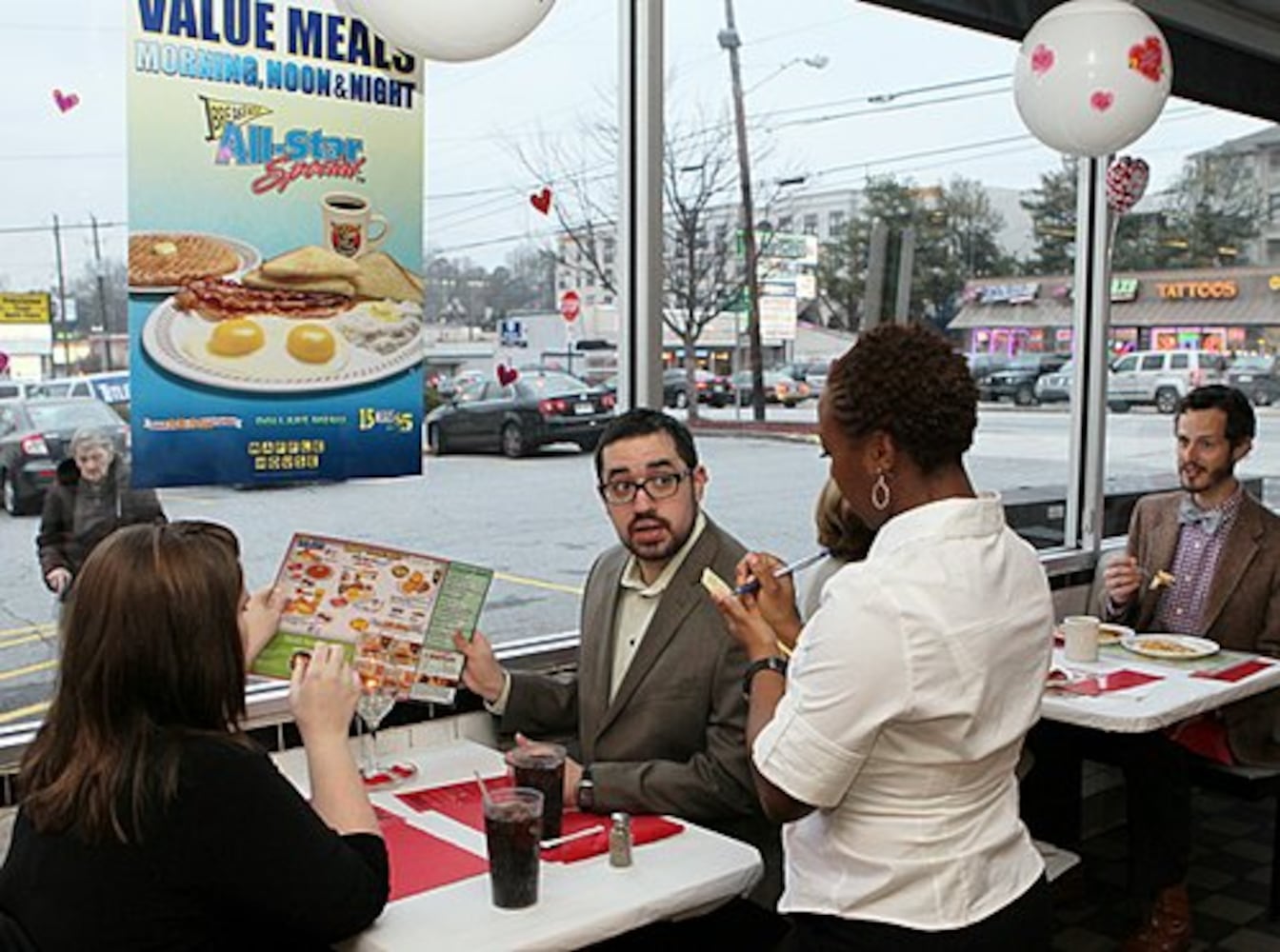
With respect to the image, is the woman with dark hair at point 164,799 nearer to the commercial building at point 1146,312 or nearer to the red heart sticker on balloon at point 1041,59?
the red heart sticker on balloon at point 1041,59

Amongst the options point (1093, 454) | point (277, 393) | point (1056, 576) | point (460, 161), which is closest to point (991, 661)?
point (277, 393)

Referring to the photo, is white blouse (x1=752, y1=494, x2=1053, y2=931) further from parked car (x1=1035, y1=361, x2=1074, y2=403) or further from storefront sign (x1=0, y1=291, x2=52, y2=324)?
parked car (x1=1035, y1=361, x2=1074, y2=403)

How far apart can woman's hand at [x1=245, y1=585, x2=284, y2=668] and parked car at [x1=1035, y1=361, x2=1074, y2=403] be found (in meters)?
3.63

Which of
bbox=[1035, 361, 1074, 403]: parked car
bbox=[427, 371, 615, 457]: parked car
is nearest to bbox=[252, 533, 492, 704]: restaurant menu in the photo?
bbox=[427, 371, 615, 457]: parked car

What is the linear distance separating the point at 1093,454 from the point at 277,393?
11.3ft

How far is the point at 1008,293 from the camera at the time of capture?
4840 millimetres

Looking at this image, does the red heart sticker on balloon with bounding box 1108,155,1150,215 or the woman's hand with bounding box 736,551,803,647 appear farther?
the red heart sticker on balloon with bounding box 1108,155,1150,215

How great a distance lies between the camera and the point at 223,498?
273 centimetres

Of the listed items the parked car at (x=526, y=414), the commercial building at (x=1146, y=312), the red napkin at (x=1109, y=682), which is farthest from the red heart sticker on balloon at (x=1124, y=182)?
the parked car at (x=526, y=414)

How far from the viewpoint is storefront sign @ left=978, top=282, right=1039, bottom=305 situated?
4.78 metres

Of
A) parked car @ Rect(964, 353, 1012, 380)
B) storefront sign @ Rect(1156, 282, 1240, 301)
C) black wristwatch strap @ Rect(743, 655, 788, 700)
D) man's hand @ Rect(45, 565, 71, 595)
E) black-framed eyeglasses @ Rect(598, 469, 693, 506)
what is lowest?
man's hand @ Rect(45, 565, 71, 595)

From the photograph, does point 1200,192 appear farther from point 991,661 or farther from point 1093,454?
point 991,661

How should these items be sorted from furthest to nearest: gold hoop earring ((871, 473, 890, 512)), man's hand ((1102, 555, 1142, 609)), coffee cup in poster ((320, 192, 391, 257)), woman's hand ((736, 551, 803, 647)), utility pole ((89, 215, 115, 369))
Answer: man's hand ((1102, 555, 1142, 609)) → coffee cup in poster ((320, 192, 391, 257)) → utility pole ((89, 215, 115, 369)) → woman's hand ((736, 551, 803, 647)) → gold hoop earring ((871, 473, 890, 512))

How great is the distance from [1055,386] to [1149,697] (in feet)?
7.31
